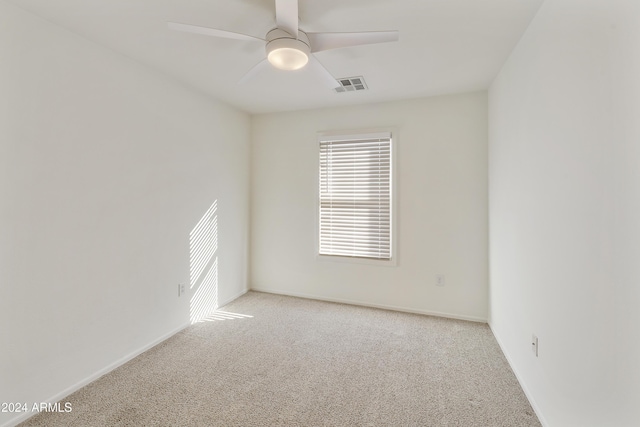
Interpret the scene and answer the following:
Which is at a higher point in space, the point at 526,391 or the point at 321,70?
the point at 321,70

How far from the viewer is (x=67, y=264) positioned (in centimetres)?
203

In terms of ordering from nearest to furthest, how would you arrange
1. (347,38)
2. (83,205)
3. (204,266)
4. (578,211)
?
(578,211)
(347,38)
(83,205)
(204,266)

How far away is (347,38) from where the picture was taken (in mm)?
1703

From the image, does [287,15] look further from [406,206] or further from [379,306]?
[379,306]

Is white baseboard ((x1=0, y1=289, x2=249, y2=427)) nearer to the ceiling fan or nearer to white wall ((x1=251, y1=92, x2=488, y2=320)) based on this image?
white wall ((x1=251, y1=92, x2=488, y2=320))

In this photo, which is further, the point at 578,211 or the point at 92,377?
the point at 92,377

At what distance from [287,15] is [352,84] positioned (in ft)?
4.91

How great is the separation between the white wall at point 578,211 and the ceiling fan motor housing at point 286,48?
1.33 metres

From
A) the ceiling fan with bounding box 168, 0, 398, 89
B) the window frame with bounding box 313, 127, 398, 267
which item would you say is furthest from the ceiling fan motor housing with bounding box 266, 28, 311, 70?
the window frame with bounding box 313, 127, 398, 267

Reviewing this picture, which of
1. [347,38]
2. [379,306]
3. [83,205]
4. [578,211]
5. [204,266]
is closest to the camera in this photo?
[578,211]

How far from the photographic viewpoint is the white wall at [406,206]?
127 inches

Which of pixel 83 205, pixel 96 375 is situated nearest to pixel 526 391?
pixel 96 375

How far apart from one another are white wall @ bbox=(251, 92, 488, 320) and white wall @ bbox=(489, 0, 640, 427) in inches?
36.9

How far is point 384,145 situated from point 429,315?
2.01 m
